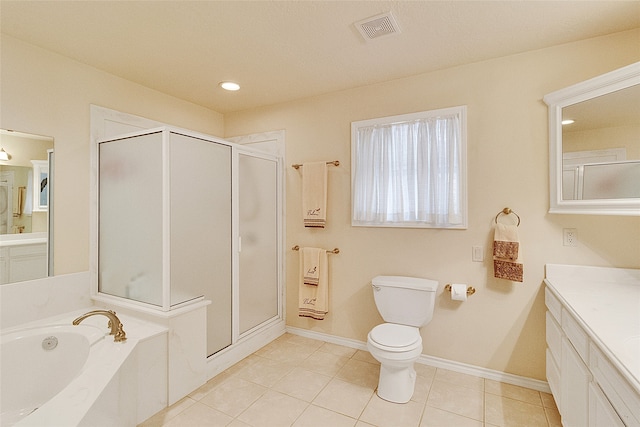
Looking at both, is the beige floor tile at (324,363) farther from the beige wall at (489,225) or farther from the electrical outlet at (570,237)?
the electrical outlet at (570,237)

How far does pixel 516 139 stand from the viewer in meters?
2.18

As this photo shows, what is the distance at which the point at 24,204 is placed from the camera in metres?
2.04

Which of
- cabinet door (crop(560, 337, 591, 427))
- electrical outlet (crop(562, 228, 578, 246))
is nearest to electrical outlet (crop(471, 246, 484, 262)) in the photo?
electrical outlet (crop(562, 228, 578, 246))

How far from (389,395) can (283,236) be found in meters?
1.75

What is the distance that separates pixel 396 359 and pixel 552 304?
1052mm

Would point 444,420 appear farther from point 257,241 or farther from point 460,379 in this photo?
point 257,241

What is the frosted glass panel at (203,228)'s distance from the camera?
2086 millimetres

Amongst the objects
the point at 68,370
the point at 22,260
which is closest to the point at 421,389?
the point at 68,370

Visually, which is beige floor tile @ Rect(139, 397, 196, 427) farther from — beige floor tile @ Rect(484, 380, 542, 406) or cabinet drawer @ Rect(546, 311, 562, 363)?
cabinet drawer @ Rect(546, 311, 562, 363)

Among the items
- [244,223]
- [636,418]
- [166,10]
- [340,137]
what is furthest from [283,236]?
[636,418]

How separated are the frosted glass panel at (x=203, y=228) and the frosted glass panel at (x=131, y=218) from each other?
4.1 inches

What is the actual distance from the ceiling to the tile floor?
243 cm

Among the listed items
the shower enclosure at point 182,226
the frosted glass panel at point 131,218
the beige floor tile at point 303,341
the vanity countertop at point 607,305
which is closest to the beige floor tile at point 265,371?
the shower enclosure at point 182,226

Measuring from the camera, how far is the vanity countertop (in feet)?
3.42
